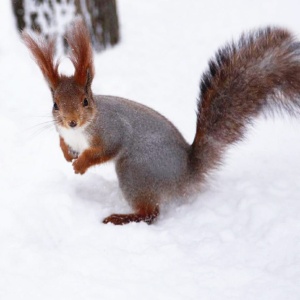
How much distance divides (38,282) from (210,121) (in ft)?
3.41

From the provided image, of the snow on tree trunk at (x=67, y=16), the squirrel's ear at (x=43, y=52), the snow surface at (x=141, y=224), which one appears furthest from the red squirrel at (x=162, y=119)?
the snow on tree trunk at (x=67, y=16)

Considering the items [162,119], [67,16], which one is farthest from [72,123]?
[67,16]

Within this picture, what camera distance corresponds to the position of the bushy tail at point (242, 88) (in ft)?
7.70

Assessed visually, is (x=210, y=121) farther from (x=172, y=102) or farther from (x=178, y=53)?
(x=178, y=53)

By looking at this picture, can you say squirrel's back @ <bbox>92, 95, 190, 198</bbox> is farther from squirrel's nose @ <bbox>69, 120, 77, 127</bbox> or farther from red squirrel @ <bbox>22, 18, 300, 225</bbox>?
squirrel's nose @ <bbox>69, 120, 77, 127</bbox>

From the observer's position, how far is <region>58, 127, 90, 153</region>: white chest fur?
8.17 feet

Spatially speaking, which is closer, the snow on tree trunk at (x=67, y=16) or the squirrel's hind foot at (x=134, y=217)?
the squirrel's hind foot at (x=134, y=217)

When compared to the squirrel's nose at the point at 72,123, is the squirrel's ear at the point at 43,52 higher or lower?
higher

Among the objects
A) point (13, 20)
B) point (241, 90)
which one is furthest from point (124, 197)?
point (13, 20)

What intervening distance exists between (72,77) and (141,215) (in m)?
0.68

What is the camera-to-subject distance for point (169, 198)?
255 centimetres

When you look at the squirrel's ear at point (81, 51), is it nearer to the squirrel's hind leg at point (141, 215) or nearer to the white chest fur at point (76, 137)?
the white chest fur at point (76, 137)

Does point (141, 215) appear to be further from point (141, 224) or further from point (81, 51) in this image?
point (81, 51)

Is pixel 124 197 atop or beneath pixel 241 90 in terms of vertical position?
beneath
